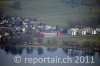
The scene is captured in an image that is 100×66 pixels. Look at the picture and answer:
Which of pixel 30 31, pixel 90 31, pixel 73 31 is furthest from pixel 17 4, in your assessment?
pixel 90 31

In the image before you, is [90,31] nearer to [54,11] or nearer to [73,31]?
[73,31]

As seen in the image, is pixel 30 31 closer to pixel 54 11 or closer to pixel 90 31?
pixel 54 11

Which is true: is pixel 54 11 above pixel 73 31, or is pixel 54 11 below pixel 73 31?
above

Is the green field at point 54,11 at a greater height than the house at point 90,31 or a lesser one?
greater

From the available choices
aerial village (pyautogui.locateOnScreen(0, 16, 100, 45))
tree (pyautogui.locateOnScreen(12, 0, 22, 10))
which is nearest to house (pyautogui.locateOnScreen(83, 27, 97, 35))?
aerial village (pyautogui.locateOnScreen(0, 16, 100, 45))

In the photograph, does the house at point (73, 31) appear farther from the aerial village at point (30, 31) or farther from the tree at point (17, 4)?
the tree at point (17, 4)

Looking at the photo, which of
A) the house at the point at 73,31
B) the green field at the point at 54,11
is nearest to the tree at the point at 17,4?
the green field at the point at 54,11

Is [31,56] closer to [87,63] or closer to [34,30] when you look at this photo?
[34,30]

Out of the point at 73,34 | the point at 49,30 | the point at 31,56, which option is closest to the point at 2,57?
the point at 31,56

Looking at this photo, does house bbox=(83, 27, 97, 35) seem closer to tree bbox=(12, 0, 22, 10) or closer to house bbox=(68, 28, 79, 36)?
house bbox=(68, 28, 79, 36)
